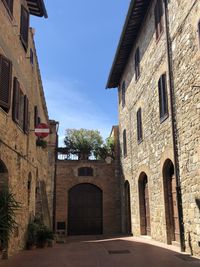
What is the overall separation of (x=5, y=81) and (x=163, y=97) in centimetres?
504

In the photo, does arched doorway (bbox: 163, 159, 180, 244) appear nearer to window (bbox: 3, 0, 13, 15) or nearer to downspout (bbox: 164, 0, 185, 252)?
downspout (bbox: 164, 0, 185, 252)

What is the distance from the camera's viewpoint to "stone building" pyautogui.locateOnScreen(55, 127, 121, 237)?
60.7 ft

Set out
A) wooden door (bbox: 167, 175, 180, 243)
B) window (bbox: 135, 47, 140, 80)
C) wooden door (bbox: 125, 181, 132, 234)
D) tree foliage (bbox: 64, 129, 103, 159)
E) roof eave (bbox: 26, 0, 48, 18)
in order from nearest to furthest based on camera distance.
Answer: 1. wooden door (bbox: 167, 175, 180, 243)
2. roof eave (bbox: 26, 0, 48, 18)
3. window (bbox: 135, 47, 140, 80)
4. wooden door (bbox: 125, 181, 132, 234)
5. tree foliage (bbox: 64, 129, 103, 159)

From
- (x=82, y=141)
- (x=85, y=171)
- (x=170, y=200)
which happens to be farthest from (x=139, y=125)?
(x=82, y=141)

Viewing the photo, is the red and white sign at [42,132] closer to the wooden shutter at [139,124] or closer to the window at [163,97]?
the window at [163,97]

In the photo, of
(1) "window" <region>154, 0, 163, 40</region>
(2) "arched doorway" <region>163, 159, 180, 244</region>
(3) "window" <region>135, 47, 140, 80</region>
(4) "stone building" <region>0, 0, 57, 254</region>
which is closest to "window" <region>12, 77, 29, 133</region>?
(4) "stone building" <region>0, 0, 57, 254</region>

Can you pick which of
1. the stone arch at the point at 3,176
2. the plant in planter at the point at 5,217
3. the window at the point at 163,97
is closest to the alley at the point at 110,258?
the plant in planter at the point at 5,217

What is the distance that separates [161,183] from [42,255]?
171 inches

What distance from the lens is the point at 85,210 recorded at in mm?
18922

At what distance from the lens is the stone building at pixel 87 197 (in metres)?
18.5

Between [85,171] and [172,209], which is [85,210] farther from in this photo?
[172,209]

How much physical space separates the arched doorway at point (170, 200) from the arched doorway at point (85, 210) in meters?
8.62

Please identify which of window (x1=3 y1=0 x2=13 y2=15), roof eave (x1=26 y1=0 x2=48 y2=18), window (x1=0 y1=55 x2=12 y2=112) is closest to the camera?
window (x1=0 y1=55 x2=12 y2=112)

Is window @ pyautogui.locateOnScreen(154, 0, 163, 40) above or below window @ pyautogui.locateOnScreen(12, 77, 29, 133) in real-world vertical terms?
above
